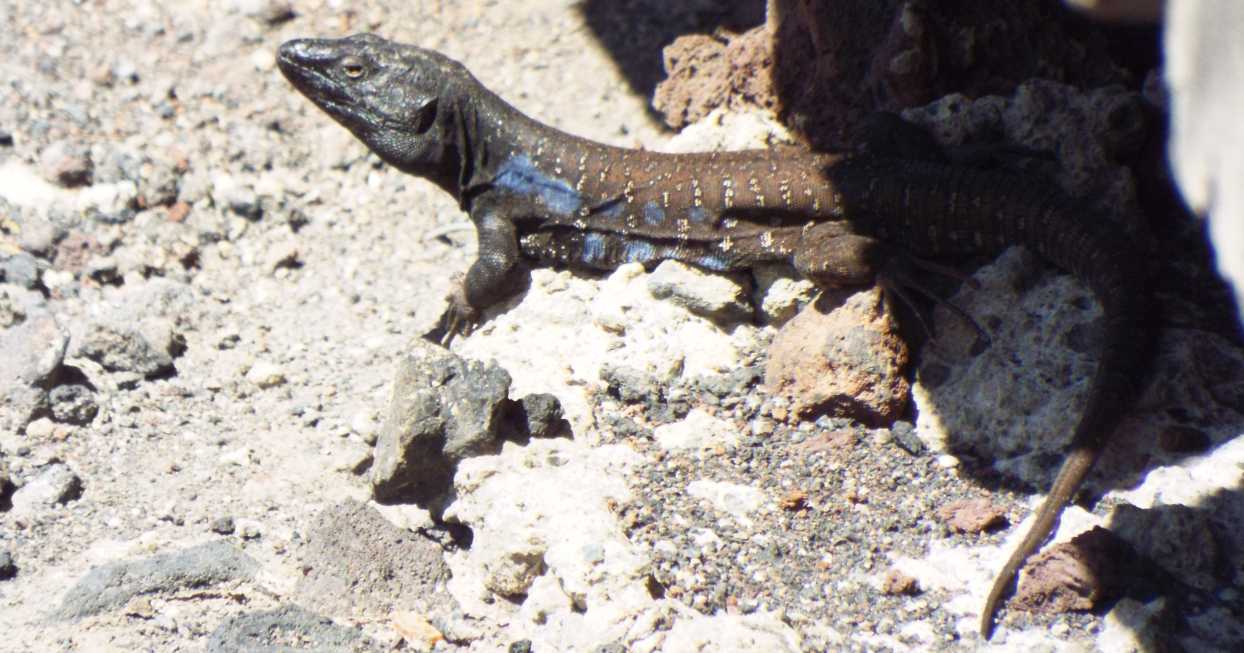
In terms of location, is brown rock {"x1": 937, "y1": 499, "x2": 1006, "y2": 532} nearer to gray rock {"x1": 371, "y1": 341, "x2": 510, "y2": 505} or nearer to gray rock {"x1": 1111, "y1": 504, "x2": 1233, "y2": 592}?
A: gray rock {"x1": 1111, "y1": 504, "x2": 1233, "y2": 592}

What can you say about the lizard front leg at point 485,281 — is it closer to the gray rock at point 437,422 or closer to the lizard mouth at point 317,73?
the lizard mouth at point 317,73

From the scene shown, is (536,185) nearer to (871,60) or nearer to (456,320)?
(456,320)

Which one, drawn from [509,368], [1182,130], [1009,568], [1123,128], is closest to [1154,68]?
[1123,128]

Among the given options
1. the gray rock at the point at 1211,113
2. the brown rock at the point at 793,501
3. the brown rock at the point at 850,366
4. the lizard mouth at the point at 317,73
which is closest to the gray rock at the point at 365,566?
the brown rock at the point at 793,501

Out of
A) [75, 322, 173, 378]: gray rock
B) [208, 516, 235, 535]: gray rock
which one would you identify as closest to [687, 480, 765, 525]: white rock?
[208, 516, 235, 535]: gray rock

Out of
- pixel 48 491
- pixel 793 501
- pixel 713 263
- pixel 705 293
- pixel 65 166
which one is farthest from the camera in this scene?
pixel 65 166

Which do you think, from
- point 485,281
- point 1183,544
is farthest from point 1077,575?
point 485,281

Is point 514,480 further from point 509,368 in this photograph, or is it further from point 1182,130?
point 1182,130

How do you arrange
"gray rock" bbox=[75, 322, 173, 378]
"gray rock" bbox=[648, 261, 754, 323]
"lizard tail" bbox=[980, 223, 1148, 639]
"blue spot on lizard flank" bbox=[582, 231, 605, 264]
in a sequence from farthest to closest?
1. "blue spot on lizard flank" bbox=[582, 231, 605, 264]
2. "gray rock" bbox=[75, 322, 173, 378]
3. "gray rock" bbox=[648, 261, 754, 323]
4. "lizard tail" bbox=[980, 223, 1148, 639]
